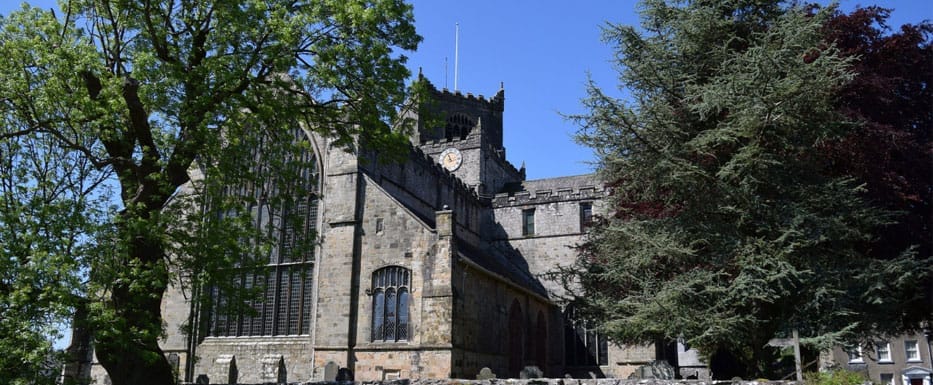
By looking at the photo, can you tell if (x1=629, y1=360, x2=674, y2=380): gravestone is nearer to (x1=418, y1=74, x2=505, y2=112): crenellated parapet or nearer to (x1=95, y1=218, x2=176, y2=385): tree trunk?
(x1=95, y1=218, x2=176, y2=385): tree trunk

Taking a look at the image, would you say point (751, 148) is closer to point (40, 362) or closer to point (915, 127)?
point (915, 127)

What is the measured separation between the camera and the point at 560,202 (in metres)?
37.9

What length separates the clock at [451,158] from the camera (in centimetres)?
4235

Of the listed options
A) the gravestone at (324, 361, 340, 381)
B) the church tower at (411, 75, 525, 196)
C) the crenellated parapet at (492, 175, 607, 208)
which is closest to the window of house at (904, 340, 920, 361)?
the crenellated parapet at (492, 175, 607, 208)

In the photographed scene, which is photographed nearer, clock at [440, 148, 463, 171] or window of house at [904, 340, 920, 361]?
window of house at [904, 340, 920, 361]

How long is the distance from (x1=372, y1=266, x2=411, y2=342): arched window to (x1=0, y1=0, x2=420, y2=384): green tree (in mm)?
9904

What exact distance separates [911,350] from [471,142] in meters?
28.0

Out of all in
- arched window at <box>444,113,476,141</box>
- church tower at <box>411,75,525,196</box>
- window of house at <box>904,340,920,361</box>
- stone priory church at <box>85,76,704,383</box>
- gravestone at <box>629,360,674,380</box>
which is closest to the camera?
gravestone at <box>629,360,674,380</box>

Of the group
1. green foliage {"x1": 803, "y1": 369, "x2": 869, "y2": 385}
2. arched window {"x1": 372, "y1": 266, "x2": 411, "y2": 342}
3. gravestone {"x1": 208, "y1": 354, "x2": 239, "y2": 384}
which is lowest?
gravestone {"x1": 208, "y1": 354, "x2": 239, "y2": 384}

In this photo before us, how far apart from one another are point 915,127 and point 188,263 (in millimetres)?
17604

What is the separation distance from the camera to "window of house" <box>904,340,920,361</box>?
134ft

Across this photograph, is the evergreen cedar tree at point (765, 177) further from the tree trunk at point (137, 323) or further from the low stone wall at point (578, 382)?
the tree trunk at point (137, 323)

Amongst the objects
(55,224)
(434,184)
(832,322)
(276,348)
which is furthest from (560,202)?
(55,224)

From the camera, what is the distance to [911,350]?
4100 centimetres
